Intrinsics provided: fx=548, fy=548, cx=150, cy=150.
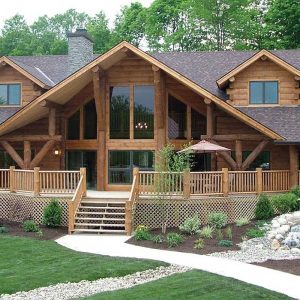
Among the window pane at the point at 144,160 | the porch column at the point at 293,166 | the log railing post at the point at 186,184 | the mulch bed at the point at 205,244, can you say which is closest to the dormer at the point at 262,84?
the porch column at the point at 293,166

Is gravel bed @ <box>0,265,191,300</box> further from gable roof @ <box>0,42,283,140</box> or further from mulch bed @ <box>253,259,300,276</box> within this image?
gable roof @ <box>0,42,283,140</box>

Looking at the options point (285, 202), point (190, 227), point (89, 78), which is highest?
point (89, 78)

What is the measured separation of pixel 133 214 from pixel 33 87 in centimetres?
900

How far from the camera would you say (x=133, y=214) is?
18.7 meters

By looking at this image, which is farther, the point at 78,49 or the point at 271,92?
the point at 78,49

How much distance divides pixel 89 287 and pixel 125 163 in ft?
37.8

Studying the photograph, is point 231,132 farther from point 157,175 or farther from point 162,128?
point 157,175

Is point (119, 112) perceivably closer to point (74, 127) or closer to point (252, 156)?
point (74, 127)

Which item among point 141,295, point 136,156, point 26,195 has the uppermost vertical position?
point 136,156

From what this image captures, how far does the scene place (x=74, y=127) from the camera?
23875 millimetres

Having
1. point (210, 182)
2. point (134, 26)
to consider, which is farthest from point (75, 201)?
point (134, 26)

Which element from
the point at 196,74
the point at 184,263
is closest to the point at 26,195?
the point at 184,263

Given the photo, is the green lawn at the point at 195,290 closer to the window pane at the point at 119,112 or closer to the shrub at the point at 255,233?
the shrub at the point at 255,233

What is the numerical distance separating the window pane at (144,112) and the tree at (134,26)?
106ft
